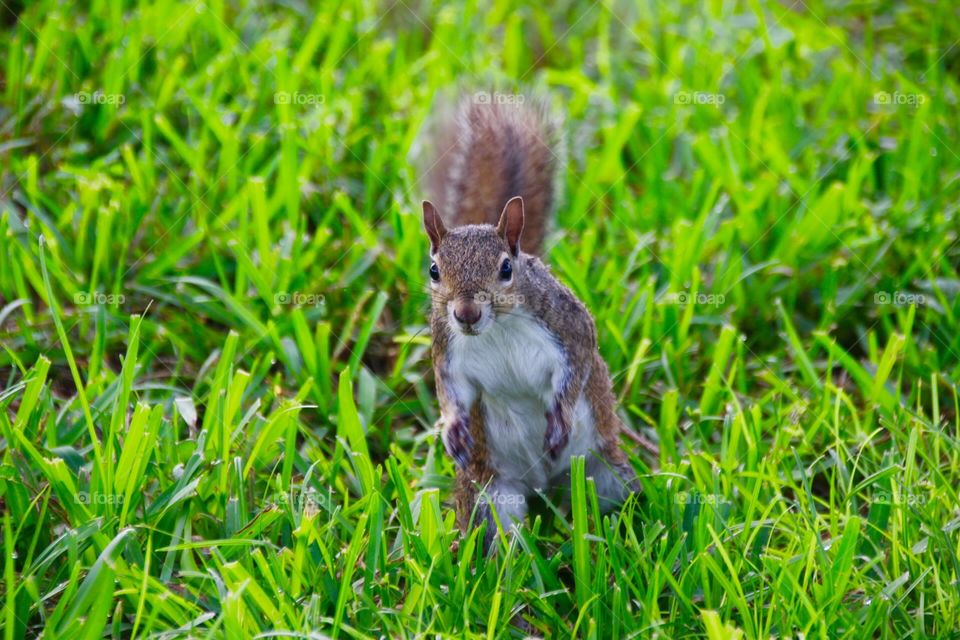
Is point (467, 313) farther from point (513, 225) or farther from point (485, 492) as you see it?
point (485, 492)

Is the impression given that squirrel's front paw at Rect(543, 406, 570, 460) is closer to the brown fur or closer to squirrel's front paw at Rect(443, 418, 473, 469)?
the brown fur

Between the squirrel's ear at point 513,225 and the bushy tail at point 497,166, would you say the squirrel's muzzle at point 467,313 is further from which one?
the bushy tail at point 497,166

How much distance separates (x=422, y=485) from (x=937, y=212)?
2.22 m

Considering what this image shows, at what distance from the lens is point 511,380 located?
2.91 meters

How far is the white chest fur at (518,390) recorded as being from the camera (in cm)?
289

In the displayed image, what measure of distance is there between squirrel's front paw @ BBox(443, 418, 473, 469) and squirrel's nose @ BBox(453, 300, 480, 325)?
0.31 m

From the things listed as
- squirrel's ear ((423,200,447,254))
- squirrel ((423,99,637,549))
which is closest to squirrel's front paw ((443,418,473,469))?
squirrel ((423,99,637,549))

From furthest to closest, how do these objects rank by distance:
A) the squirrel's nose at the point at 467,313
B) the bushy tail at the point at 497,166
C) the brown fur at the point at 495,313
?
1. the bushy tail at the point at 497,166
2. the brown fur at the point at 495,313
3. the squirrel's nose at the point at 467,313

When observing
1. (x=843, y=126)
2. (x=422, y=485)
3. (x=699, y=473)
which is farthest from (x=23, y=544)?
(x=843, y=126)

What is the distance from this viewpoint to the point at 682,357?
A: 11.7ft

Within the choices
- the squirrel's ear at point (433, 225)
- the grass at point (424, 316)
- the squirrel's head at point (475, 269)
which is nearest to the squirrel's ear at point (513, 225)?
the squirrel's head at point (475, 269)

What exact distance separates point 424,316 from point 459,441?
2.89 ft

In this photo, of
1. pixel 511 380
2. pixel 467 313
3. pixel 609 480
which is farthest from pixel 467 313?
pixel 609 480

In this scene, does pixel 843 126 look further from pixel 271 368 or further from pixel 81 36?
pixel 81 36
